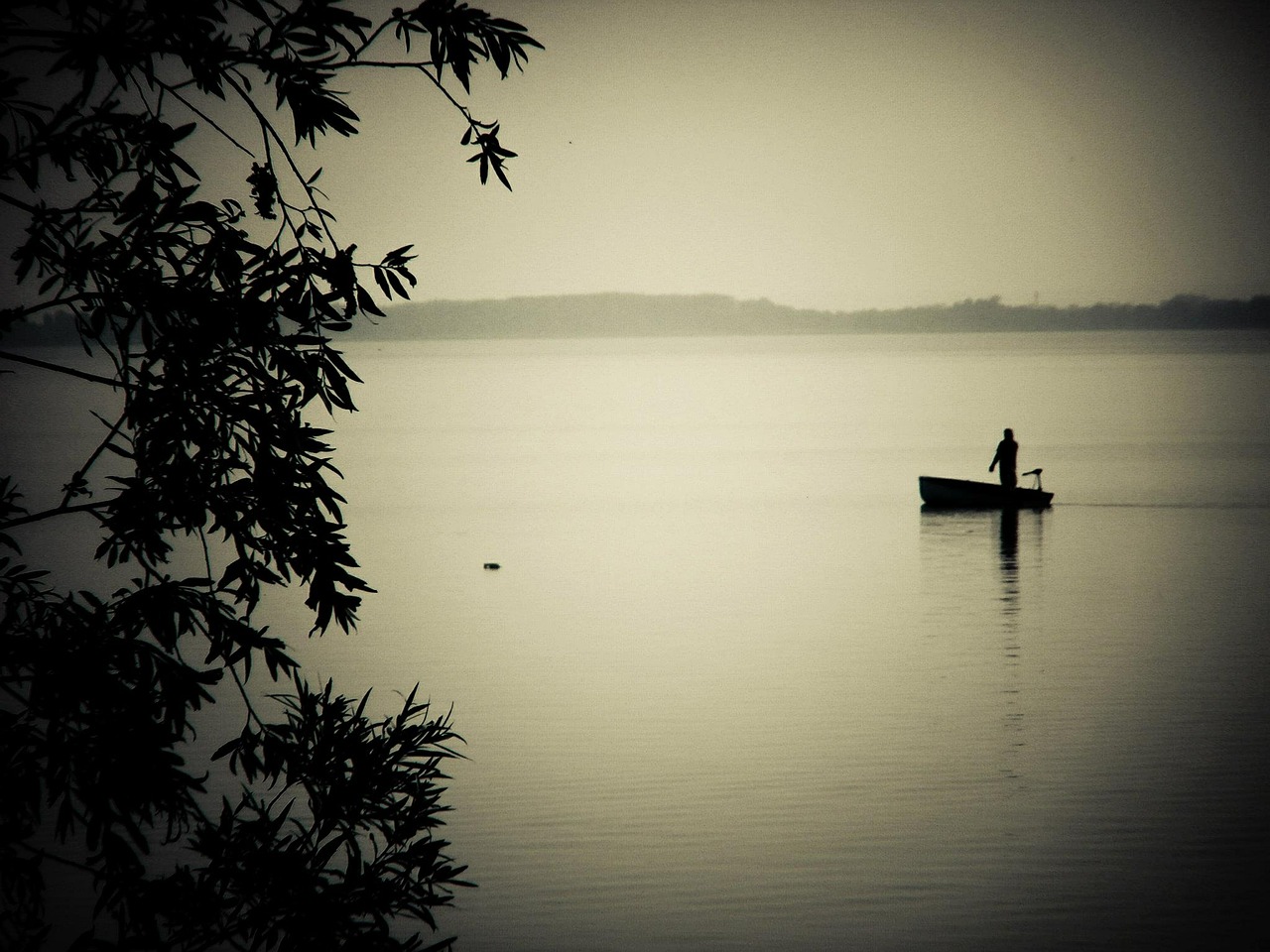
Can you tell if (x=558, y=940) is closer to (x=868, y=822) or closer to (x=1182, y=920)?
(x=868, y=822)

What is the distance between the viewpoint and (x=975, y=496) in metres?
34.3

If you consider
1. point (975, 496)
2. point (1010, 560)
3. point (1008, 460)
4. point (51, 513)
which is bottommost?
point (1010, 560)

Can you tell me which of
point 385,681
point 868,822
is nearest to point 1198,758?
point 868,822

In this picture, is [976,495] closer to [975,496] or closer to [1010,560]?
[975,496]

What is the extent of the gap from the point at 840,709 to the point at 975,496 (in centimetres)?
1969

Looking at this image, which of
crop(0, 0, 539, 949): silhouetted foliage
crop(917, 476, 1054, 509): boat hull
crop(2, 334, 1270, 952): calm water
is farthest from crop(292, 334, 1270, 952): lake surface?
crop(0, 0, 539, 949): silhouetted foliage

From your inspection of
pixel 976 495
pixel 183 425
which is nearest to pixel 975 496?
pixel 976 495

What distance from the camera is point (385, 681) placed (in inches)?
699

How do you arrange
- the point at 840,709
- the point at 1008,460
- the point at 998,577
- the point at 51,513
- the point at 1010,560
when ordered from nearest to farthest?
the point at 51,513 < the point at 840,709 < the point at 998,577 < the point at 1010,560 < the point at 1008,460

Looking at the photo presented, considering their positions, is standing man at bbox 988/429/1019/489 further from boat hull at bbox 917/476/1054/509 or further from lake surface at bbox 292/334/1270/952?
lake surface at bbox 292/334/1270/952

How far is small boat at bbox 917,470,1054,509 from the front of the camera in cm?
3341

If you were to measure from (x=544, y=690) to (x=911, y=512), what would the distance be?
69.8 ft

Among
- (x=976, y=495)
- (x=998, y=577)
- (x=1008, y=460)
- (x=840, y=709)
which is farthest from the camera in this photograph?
Answer: (x=976, y=495)

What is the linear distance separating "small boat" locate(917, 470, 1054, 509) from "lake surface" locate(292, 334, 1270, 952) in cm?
78
